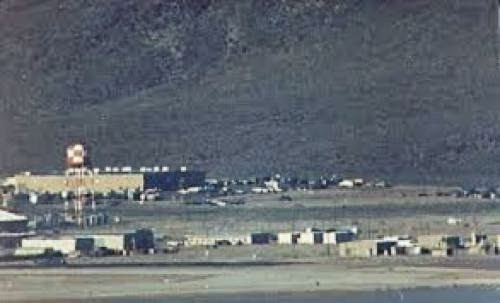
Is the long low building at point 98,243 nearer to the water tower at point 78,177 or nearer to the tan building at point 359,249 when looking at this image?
the tan building at point 359,249

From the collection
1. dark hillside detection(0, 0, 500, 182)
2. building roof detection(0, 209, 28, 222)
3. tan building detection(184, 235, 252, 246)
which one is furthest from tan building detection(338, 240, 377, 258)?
dark hillside detection(0, 0, 500, 182)

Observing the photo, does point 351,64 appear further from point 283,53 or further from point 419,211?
point 419,211

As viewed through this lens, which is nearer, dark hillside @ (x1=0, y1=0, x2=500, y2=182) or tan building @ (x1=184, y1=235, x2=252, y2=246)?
tan building @ (x1=184, y1=235, x2=252, y2=246)

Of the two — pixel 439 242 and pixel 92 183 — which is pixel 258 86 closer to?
pixel 92 183

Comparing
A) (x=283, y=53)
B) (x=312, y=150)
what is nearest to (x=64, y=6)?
(x=283, y=53)

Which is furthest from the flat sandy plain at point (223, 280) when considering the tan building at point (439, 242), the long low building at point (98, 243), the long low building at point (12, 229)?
the long low building at point (12, 229)

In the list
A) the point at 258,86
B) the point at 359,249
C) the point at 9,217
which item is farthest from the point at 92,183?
the point at 359,249

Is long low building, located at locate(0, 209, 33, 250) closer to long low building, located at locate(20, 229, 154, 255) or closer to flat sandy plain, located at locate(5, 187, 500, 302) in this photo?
long low building, located at locate(20, 229, 154, 255)
